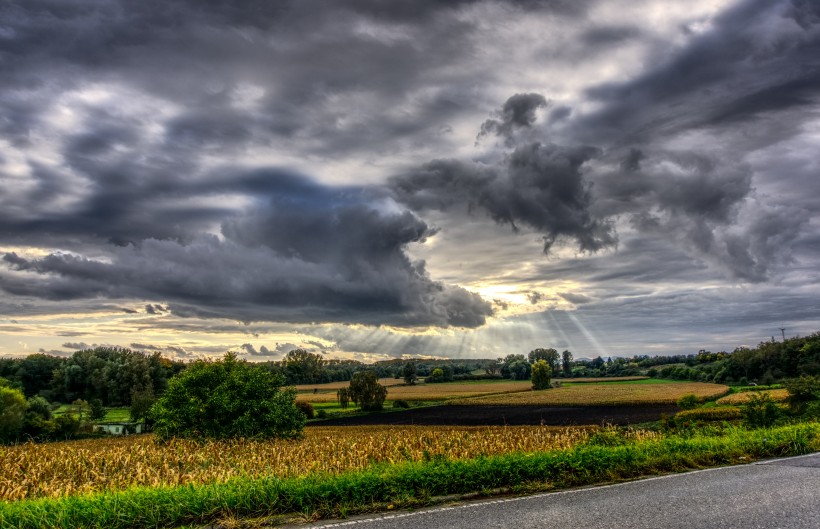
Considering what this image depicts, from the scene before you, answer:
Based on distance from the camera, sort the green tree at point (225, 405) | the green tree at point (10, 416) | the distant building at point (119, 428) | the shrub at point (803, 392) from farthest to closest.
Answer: the distant building at point (119, 428), the green tree at point (10, 416), the green tree at point (225, 405), the shrub at point (803, 392)

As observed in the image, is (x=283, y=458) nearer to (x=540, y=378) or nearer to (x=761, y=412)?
(x=761, y=412)

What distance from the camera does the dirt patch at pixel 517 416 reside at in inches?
2280

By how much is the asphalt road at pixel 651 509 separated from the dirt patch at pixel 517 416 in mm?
46681

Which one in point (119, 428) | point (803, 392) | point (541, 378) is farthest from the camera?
point (541, 378)

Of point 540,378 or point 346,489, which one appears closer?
point 346,489

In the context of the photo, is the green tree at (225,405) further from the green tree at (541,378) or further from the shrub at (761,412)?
the green tree at (541,378)

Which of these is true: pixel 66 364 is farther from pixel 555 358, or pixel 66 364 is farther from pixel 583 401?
pixel 555 358

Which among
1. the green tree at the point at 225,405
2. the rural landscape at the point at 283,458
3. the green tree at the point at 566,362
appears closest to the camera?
the rural landscape at the point at 283,458

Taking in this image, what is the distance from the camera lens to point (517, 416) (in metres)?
66.8

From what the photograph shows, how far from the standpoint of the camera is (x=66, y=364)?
103375 mm

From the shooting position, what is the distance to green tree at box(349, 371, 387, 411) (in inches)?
3354

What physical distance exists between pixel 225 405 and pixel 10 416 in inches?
1447

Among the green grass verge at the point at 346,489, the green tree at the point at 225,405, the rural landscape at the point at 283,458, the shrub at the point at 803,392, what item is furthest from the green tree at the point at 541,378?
the green grass verge at the point at 346,489

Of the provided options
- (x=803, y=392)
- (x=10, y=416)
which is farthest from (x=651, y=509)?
(x=10, y=416)
